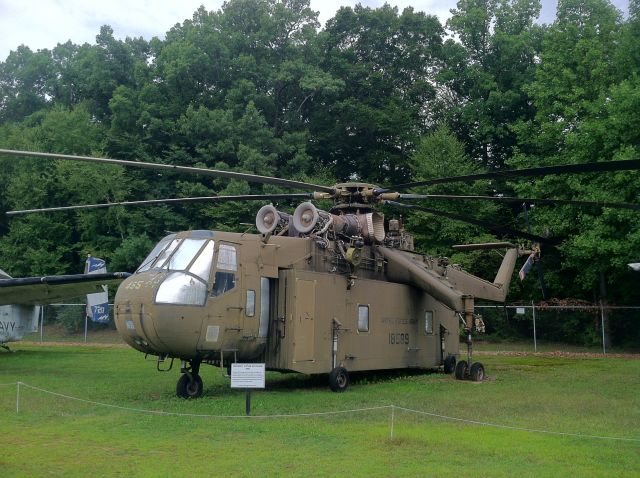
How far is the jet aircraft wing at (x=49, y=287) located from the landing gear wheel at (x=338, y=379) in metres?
6.35

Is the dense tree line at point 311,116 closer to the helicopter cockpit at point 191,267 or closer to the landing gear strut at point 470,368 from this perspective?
the landing gear strut at point 470,368

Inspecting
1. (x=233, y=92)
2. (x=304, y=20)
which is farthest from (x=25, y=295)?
(x=304, y=20)

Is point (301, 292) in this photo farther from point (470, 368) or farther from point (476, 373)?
point (476, 373)

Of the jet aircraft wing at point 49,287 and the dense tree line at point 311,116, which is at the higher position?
the dense tree line at point 311,116

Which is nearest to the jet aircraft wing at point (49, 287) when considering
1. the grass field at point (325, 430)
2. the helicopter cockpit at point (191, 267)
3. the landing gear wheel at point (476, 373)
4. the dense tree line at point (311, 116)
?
the grass field at point (325, 430)

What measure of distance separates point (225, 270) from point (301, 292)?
1860mm

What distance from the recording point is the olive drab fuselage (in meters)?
12.7

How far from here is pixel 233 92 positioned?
150 ft

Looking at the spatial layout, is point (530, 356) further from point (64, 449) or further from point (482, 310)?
point (64, 449)

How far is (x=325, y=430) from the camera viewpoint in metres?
10.4

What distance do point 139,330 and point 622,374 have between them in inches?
544

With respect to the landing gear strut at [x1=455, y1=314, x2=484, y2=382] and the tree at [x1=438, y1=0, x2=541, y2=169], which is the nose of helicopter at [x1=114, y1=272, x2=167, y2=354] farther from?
the tree at [x1=438, y1=0, x2=541, y2=169]

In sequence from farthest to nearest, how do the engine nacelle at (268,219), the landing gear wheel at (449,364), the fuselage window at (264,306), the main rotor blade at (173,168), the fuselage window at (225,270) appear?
the landing gear wheel at (449,364) < the engine nacelle at (268,219) < the fuselage window at (264,306) < the fuselage window at (225,270) < the main rotor blade at (173,168)

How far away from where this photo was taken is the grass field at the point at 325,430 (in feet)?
26.8
